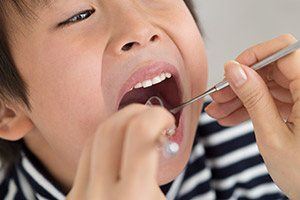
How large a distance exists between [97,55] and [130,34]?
0.16ft

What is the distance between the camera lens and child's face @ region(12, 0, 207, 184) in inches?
25.4

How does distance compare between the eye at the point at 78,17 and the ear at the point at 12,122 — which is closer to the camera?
the eye at the point at 78,17

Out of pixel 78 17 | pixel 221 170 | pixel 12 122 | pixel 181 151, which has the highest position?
A: pixel 78 17

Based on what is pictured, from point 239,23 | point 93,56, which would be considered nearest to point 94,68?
point 93,56

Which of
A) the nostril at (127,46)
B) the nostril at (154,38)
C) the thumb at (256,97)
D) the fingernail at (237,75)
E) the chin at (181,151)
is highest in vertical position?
the nostril at (127,46)

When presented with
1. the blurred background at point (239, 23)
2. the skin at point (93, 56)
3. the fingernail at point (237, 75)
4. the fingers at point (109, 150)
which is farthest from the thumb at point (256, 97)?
the blurred background at point (239, 23)

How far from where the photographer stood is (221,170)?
2.84 ft

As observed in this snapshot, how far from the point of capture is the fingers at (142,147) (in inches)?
15.6

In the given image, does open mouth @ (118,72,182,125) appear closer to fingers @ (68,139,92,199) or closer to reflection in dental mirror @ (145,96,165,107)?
reflection in dental mirror @ (145,96,165,107)

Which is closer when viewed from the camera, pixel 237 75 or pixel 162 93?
pixel 237 75

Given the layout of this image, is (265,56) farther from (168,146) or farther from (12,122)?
(12,122)

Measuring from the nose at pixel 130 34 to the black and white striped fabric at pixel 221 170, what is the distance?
26 cm

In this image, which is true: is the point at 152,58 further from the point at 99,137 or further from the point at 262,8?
the point at 262,8

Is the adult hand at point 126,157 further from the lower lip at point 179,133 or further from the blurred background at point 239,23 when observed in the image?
the blurred background at point 239,23
